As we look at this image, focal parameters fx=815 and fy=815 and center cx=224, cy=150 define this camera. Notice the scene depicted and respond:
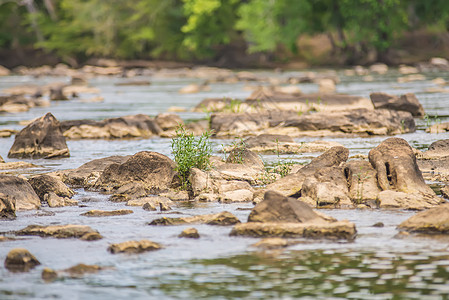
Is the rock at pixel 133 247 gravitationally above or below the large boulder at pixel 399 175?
below

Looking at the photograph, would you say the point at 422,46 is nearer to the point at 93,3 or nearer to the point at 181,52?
the point at 181,52

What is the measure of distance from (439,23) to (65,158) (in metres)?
42.2

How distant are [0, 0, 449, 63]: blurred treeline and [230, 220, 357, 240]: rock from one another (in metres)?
42.7

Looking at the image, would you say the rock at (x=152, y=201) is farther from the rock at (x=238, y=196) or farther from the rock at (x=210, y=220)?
the rock at (x=210, y=220)

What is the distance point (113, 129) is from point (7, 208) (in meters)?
9.18

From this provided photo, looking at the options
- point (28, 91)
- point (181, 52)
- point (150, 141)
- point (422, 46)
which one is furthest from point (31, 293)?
point (181, 52)

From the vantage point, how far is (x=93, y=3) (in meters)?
64.7

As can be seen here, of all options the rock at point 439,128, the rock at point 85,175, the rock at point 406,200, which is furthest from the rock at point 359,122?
the rock at point 406,200

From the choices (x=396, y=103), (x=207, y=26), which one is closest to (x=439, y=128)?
(x=396, y=103)

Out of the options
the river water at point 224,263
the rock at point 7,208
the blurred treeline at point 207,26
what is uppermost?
the blurred treeline at point 207,26

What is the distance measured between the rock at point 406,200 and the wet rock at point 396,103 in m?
10.4

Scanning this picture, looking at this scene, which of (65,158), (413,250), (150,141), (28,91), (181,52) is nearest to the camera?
(413,250)

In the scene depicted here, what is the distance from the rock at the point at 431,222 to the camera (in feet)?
23.5

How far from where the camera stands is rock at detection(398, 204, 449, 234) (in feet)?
23.5
